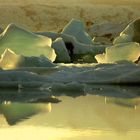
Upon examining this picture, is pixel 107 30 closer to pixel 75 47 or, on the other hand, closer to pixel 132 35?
pixel 132 35

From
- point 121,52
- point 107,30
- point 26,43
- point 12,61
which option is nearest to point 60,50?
point 26,43

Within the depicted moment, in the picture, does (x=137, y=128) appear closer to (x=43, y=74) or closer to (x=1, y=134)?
(x=1, y=134)

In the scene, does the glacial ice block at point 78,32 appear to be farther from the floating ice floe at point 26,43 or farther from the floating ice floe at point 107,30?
the floating ice floe at point 107,30

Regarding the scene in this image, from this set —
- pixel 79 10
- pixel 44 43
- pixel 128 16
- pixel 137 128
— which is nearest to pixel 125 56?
pixel 44 43

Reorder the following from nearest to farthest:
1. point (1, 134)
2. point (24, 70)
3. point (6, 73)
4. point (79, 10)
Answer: point (1, 134) < point (6, 73) < point (24, 70) < point (79, 10)

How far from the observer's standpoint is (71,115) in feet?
9.29

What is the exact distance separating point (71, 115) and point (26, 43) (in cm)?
245

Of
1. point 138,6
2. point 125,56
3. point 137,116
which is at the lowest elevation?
point 138,6

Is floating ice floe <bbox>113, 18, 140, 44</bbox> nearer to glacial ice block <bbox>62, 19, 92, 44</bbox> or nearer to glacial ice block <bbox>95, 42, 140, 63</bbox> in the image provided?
glacial ice block <bbox>62, 19, 92, 44</bbox>

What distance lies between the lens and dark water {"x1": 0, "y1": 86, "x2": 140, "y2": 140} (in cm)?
237

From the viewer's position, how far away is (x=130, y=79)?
3.96 metres

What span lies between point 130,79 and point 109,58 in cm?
104

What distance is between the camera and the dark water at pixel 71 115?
2367 millimetres

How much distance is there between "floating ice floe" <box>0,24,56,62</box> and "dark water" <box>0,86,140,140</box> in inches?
59.9
